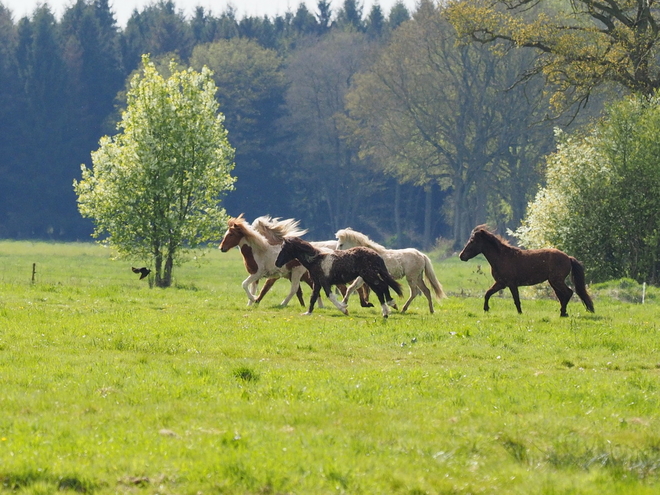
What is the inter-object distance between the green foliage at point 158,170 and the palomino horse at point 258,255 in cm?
1136

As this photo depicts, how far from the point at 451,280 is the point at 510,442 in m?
39.1

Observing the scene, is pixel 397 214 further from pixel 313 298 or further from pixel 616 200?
pixel 313 298

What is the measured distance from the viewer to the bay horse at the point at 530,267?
22.9 m

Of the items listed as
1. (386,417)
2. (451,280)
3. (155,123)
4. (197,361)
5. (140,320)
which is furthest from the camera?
(451,280)

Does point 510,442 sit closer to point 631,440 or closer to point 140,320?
point 631,440

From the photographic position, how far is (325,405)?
38.4ft

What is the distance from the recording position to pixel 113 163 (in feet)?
119

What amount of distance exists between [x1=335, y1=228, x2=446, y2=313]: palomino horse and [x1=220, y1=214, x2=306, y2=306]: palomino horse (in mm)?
1436

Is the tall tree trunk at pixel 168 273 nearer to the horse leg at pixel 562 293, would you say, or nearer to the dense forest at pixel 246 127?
the horse leg at pixel 562 293

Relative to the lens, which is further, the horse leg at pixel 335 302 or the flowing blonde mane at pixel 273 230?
the flowing blonde mane at pixel 273 230

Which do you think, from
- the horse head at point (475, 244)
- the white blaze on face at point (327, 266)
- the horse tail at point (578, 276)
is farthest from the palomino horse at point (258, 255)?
the horse tail at point (578, 276)

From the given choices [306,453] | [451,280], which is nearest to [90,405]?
[306,453]

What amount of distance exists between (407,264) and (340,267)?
2575mm

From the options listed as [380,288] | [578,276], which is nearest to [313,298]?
[380,288]
